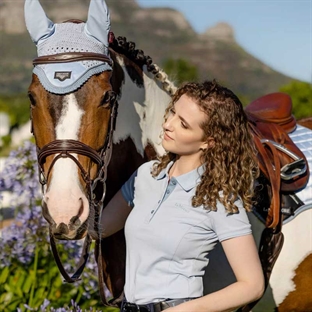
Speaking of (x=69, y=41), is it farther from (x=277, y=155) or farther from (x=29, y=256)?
(x=29, y=256)

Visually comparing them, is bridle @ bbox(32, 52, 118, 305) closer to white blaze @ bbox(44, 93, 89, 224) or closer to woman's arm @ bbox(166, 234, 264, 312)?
white blaze @ bbox(44, 93, 89, 224)

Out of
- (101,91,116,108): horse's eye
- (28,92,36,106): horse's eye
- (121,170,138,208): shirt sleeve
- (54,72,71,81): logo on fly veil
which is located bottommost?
(121,170,138,208): shirt sleeve

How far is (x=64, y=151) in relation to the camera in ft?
7.18

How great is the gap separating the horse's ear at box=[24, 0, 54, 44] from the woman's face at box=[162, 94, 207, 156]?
0.64 m

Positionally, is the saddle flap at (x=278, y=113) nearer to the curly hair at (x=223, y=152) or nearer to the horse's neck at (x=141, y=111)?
the horse's neck at (x=141, y=111)

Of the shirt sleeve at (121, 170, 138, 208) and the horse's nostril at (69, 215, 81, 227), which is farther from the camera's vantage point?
the shirt sleeve at (121, 170, 138, 208)

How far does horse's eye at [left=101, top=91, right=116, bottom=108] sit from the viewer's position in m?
2.37

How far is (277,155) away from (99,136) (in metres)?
1.08

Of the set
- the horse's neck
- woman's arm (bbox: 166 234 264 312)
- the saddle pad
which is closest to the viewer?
woman's arm (bbox: 166 234 264 312)

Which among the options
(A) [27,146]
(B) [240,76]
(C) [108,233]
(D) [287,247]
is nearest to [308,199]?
(D) [287,247]

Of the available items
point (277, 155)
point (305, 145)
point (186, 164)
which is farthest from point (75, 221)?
point (305, 145)

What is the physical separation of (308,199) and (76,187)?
151cm

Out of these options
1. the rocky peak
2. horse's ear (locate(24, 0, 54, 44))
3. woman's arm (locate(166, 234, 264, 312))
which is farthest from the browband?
the rocky peak

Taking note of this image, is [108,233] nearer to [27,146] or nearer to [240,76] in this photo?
[27,146]
